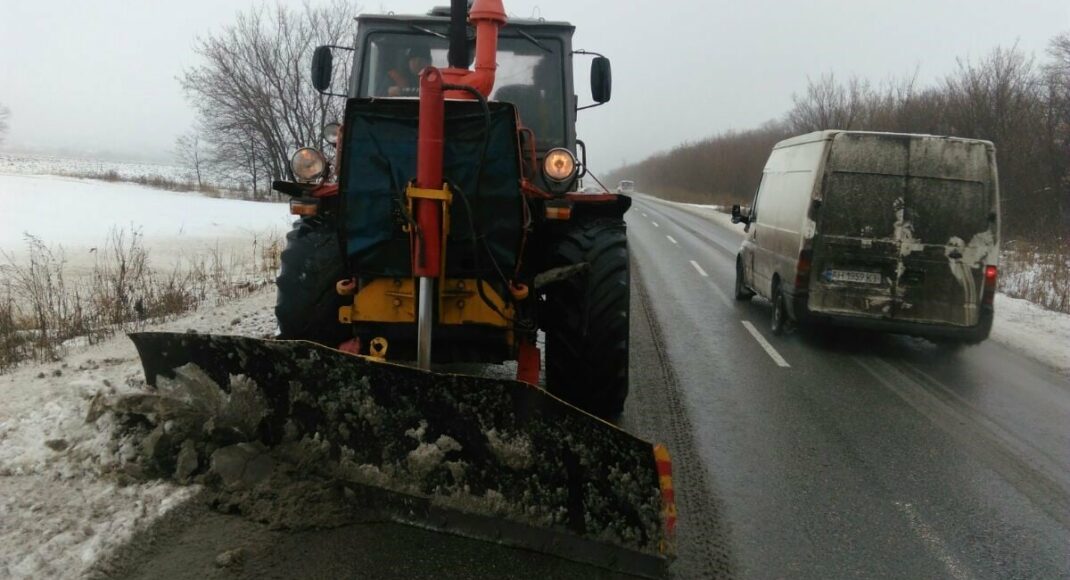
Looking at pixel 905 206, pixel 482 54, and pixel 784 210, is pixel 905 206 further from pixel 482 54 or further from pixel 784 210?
pixel 482 54

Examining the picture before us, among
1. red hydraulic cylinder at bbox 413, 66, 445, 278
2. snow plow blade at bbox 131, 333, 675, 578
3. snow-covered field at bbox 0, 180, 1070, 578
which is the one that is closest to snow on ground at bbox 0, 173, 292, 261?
snow-covered field at bbox 0, 180, 1070, 578

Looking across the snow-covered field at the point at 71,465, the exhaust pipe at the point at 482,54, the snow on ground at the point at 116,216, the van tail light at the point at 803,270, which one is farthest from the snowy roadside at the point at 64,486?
the snow on ground at the point at 116,216

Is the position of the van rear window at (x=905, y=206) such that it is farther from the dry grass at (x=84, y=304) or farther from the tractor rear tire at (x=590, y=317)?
the dry grass at (x=84, y=304)

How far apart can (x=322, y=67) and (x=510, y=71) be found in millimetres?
1520

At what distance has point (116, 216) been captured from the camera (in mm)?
19578

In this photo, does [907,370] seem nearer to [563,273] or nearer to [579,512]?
[563,273]

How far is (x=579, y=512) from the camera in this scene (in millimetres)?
3176

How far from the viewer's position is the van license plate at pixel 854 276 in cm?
789

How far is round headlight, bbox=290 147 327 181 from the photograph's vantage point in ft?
13.4

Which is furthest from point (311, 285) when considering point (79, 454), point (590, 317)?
point (590, 317)

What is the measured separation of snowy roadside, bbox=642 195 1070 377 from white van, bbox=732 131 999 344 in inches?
53.9

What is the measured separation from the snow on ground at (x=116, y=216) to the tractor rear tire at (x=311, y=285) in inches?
415

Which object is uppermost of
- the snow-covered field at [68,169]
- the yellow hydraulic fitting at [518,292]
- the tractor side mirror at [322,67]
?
the snow-covered field at [68,169]

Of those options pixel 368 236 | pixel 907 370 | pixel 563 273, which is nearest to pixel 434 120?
pixel 368 236
